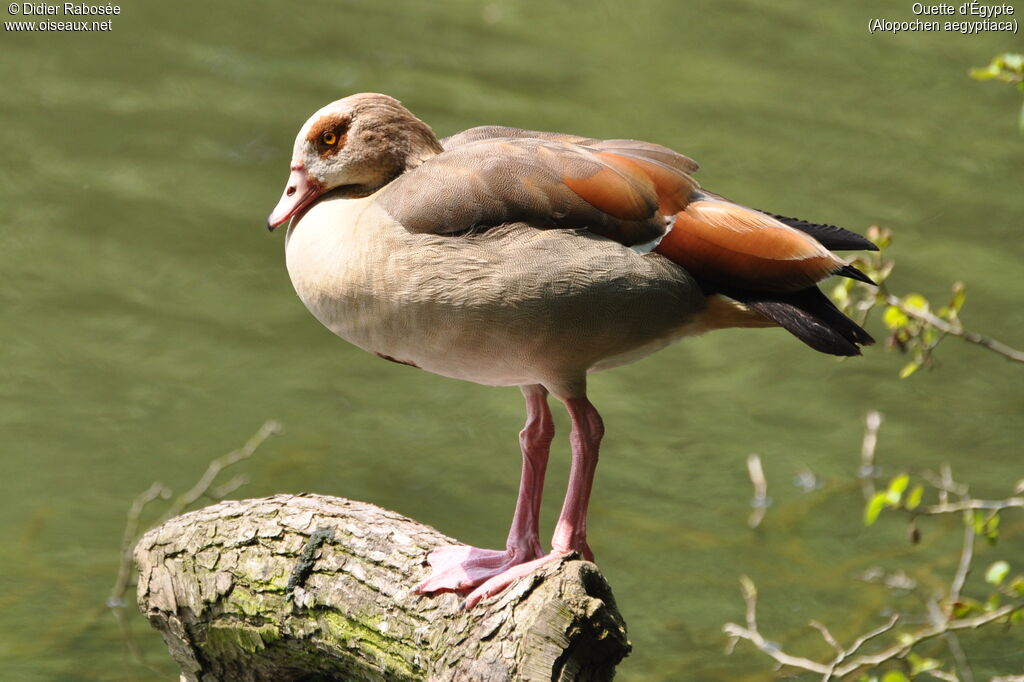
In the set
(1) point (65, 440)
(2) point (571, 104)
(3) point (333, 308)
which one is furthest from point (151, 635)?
(2) point (571, 104)

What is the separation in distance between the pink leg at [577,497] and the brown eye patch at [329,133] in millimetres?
810

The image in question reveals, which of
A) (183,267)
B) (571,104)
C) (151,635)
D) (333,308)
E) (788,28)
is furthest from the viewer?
(788,28)

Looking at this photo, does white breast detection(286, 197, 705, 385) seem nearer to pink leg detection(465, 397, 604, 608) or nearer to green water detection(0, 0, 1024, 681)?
pink leg detection(465, 397, 604, 608)

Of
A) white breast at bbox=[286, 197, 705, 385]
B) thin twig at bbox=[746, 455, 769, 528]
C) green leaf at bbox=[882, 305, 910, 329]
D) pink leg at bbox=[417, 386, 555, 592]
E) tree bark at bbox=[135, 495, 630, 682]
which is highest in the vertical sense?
white breast at bbox=[286, 197, 705, 385]

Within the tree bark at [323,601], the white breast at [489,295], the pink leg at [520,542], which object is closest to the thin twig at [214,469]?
the tree bark at [323,601]

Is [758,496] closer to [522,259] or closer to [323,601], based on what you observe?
[323,601]

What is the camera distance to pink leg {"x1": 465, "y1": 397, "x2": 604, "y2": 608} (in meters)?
3.27

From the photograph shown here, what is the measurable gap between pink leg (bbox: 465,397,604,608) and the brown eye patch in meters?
0.81

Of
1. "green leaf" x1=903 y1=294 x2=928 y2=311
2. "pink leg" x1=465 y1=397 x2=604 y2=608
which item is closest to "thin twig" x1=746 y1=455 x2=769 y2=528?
"green leaf" x1=903 y1=294 x2=928 y2=311

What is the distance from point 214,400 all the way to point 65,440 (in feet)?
2.51

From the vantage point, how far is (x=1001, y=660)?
6.17 m

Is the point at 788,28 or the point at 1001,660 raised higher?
the point at 788,28

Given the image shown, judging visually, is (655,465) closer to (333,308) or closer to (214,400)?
(214,400)

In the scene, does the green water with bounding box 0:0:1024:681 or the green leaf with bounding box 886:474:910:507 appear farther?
the green water with bounding box 0:0:1024:681
